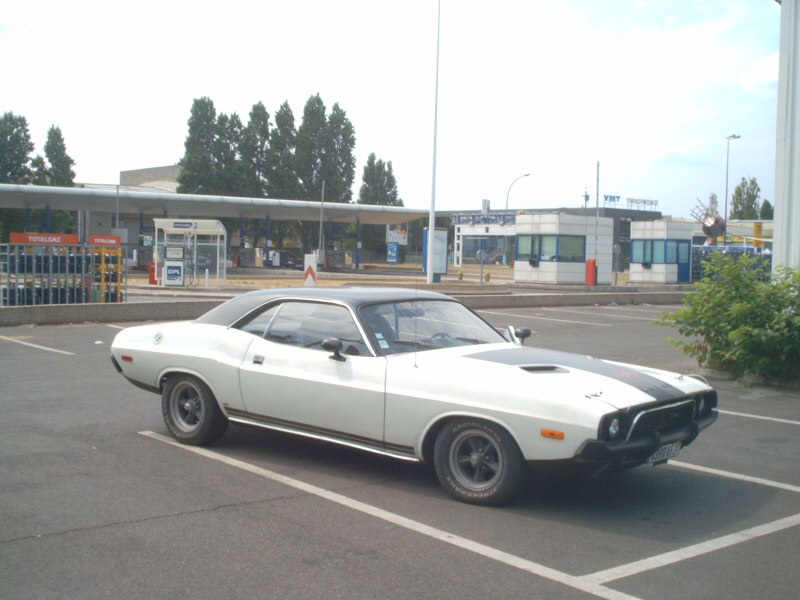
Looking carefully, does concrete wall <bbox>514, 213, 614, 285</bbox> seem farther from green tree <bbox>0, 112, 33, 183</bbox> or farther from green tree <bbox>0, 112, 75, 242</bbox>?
green tree <bbox>0, 112, 33, 183</bbox>

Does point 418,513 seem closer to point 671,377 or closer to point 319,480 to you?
point 319,480

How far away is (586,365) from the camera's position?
19.7 ft

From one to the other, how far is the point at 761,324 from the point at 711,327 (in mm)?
700

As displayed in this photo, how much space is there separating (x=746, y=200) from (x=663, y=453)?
111 metres

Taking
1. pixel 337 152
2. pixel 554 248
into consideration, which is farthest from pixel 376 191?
pixel 554 248

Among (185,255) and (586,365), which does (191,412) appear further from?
(185,255)

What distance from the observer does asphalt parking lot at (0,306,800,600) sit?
4.24 metres

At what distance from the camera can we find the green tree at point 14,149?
77625 millimetres

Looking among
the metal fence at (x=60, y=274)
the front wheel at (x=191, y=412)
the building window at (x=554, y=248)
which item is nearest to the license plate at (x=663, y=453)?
the front wheel at (x=191, y=412)

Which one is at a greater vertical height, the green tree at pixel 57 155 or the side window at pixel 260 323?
the green tree at pixel 57 155

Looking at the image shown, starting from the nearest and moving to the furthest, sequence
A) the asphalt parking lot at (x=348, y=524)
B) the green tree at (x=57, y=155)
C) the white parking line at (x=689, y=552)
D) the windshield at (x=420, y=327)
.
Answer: the asphalt parking lot at (x=348, y=524)
the white parking line at (x=689, y=552)
the windshield at (x=420, y=327)
the green tree at (x=57, y=155)

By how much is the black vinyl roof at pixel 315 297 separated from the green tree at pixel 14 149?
3128 inches

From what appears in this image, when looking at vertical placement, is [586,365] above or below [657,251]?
below

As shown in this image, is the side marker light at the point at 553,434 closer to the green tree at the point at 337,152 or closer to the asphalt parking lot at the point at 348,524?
the asphalt parking lot at the point at 348,524
